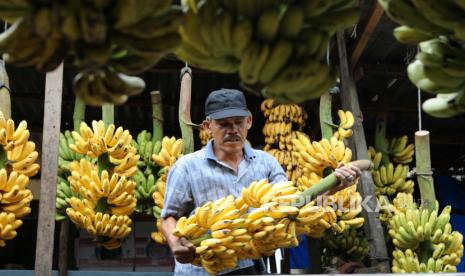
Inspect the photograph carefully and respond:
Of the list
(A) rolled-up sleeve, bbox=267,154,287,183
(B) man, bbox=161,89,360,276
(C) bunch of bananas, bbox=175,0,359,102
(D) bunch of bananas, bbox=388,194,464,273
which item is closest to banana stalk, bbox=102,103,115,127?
(B) man, bbox=161,89,360,276

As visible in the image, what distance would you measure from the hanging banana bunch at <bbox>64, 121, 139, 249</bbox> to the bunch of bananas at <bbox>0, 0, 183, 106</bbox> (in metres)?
2.23

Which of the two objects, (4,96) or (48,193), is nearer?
(48,193)

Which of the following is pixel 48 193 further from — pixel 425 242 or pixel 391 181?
pixel 391 181

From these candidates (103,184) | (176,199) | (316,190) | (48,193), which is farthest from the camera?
(103,184)

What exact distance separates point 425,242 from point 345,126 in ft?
2.44

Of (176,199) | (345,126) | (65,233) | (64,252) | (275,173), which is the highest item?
(345,126)

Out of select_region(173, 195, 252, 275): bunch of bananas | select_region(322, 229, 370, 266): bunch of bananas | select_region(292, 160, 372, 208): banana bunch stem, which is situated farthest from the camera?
select_region(322, 229, 370, 266): bunch of bananas

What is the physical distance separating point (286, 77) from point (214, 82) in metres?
3.88

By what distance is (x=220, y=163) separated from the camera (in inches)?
96.0

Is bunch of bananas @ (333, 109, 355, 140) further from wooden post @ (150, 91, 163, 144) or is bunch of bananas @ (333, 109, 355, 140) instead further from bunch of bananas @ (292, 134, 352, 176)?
wooden post @ (150, 91, 163, 144)

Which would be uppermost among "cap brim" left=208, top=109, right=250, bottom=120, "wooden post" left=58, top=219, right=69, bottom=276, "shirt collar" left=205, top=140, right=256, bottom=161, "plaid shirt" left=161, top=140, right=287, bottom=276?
"cap brim" left=208, top=109, right=250, bottom=120

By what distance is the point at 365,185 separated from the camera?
3500mm

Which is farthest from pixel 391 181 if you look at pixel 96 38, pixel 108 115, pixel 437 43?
pixel 96 38

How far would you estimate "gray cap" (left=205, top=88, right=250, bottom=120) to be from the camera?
2.41 metres
